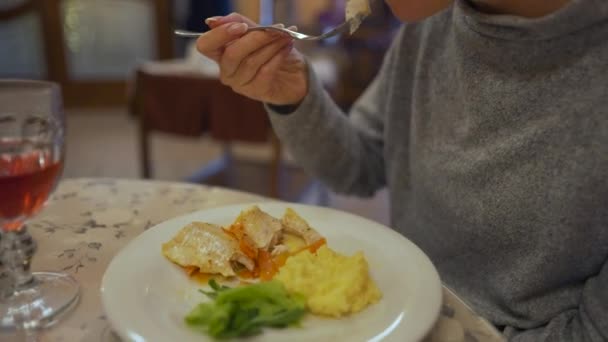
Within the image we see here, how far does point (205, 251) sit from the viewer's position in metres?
0.54

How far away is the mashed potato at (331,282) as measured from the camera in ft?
1.55

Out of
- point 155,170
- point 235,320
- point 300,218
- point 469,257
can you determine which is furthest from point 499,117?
point 155,170

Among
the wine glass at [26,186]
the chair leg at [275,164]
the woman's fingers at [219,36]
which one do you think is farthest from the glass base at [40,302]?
the chair leg at [275,164]

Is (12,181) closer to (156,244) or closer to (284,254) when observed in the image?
(156,244)

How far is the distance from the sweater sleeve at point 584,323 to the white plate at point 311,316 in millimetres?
220

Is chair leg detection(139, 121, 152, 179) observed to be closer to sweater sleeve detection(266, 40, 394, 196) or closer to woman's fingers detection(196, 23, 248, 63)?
sweater sleeve detection(266, 40, 394, 196)

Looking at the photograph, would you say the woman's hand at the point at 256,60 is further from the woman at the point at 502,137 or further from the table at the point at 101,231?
the table at the point at 101,231

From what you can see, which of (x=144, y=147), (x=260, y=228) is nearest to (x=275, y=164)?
(x=144, y=147)

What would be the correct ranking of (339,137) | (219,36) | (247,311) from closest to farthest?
(247,311) < (219,36) < (339,137)

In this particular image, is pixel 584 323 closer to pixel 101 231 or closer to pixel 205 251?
pixel 205 251

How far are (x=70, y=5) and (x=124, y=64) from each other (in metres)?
0.56

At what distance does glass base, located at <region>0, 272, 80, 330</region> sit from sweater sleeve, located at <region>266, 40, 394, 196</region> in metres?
0.43

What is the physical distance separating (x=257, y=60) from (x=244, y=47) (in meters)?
0.04

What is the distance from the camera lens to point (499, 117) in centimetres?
73
